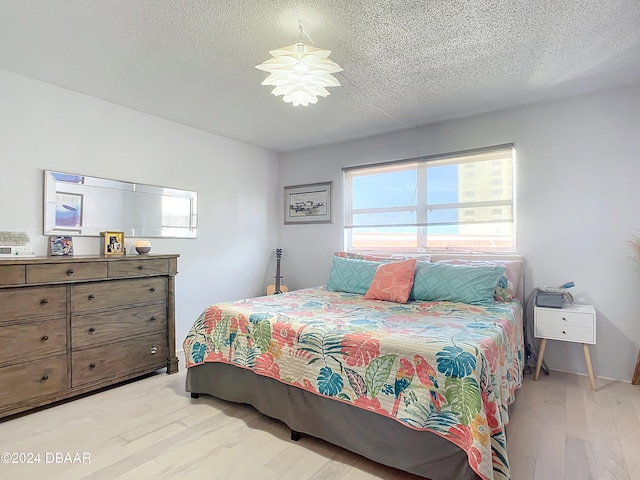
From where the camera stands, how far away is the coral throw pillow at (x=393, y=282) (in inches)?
113

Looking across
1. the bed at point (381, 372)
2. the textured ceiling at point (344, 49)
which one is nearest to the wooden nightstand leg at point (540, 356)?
the bed at point (381, 372)

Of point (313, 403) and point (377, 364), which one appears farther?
point (313, 403)

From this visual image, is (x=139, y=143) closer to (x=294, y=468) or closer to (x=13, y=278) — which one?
(x=13, y=278)

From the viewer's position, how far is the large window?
133 inches

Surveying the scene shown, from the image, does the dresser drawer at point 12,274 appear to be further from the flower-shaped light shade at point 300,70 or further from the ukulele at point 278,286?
the ukulele at point 278,286

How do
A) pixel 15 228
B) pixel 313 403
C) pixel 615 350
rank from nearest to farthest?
pixel 313 403
pixel 15 228
pixel 615 350

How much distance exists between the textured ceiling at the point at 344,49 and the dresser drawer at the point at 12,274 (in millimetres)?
1371

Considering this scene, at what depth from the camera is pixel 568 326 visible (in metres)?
2.68

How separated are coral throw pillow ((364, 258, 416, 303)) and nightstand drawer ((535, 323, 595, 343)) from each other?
3.46ft

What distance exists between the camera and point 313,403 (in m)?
1.93

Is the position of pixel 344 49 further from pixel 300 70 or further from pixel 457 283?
pixel 457 283

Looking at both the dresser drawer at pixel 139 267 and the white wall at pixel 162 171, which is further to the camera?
the dresser drawer at pixel 139 267

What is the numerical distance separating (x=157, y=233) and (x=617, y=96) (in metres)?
4.17

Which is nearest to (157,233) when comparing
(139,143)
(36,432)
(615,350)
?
(139,143)
